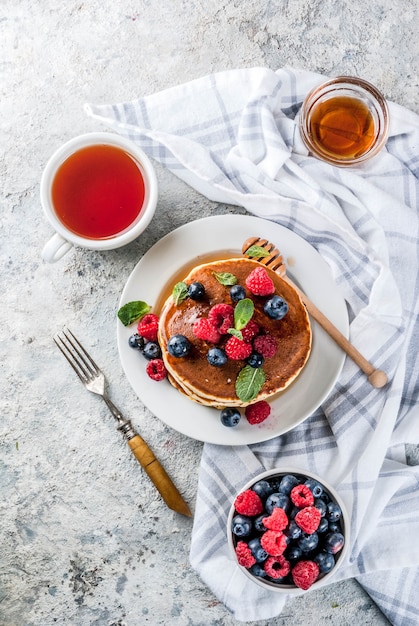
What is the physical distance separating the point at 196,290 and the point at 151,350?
0.28 metres

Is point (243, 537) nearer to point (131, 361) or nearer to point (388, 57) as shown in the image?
point (131, 361)

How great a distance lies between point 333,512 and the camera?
7.10ft

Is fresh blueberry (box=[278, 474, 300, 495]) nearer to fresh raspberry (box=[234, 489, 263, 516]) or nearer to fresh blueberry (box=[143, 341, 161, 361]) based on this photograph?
fresh raspberry (box=[234, 489, 263, 516])

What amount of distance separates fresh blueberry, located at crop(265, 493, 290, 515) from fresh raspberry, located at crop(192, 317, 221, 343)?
56 cm

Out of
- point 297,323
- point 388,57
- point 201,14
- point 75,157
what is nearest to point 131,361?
point 297,323

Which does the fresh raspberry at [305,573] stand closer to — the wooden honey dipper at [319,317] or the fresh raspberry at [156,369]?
the wooden honey dipper at [319,317]

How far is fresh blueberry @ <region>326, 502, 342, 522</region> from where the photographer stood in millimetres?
2162

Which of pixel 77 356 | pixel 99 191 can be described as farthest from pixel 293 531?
pixel 99 191

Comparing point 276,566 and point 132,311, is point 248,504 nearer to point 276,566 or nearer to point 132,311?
point 276,566

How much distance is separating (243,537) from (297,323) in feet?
2.42

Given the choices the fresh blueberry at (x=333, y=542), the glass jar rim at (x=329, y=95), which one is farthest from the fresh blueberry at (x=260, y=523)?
the glass jar rim at (x=329, y=95)

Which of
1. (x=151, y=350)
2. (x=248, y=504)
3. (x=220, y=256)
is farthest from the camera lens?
(x=220, y=256)

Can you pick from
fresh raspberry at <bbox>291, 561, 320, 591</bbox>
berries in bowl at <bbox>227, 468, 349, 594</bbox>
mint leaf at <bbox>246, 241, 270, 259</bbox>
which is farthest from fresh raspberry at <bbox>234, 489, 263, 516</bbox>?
mint leaf at <bbox>246, 241, 270, 259</bbox>

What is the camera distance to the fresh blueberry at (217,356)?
208 centimetres
